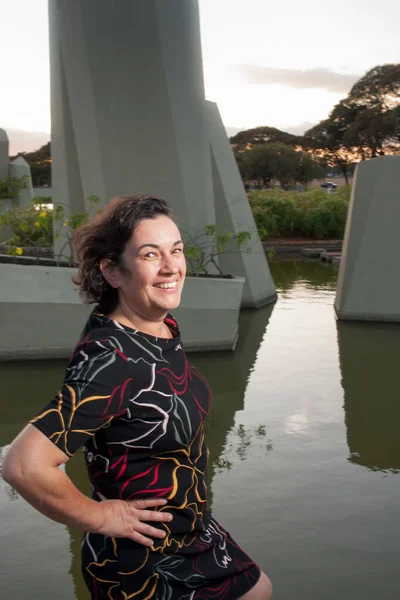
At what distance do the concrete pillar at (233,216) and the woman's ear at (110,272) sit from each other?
7940 millimetres

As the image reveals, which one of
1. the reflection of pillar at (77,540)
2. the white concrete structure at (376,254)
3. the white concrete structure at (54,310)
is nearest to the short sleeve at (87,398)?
the reflection of pillar at (77,540)

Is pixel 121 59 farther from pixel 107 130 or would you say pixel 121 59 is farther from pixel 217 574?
pixel 217 574

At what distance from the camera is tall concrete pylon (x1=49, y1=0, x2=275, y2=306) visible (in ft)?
23.5

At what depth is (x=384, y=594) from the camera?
279 centimetres

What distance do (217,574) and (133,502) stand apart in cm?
28

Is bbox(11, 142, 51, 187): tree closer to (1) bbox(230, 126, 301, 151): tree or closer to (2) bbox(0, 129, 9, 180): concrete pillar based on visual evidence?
(1) bbox(230, 126, 301, 151): tree

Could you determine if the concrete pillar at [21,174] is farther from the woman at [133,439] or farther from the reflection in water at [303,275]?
the woman at [133,439]

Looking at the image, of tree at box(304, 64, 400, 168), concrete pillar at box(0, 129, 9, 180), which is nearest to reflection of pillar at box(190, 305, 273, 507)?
concrete pillar at box(0, 129, 9, 180)

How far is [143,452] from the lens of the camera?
1.53 meters

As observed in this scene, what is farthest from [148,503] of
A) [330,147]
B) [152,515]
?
[330,147]

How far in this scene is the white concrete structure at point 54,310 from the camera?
21.1 ft

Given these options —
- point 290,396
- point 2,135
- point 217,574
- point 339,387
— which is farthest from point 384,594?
point 2,135

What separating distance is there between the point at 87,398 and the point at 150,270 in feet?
1.25

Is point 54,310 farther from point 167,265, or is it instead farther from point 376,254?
point 167,265
